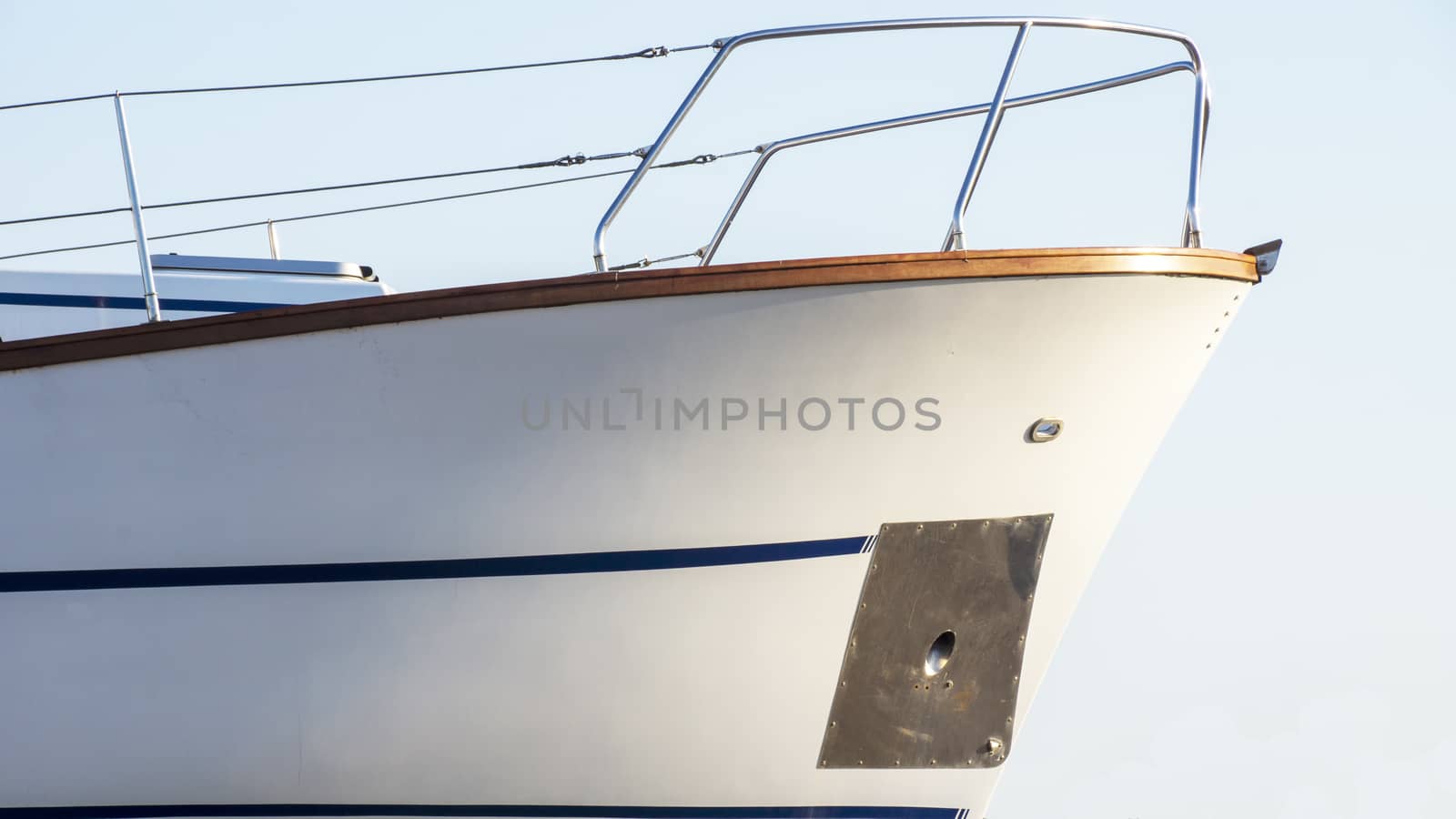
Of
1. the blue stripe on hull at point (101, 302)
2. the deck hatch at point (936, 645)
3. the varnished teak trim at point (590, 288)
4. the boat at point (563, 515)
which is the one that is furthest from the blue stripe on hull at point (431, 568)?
the blue stripe on hull at point (101, 302)

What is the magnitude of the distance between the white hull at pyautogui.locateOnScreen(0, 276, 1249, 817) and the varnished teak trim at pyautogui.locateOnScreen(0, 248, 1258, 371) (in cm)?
3

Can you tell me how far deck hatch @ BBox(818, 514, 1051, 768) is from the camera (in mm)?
3438

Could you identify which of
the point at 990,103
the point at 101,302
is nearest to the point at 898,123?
the point at 990,103

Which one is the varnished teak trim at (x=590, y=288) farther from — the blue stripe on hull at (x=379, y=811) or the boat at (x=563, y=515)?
the blue stripe on hull at (x=379, y=811)

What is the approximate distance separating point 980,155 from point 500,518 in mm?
1483

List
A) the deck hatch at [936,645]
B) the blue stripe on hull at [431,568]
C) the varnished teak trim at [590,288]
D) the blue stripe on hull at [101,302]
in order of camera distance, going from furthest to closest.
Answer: the blue stripe on hull at [101,302], the deck hatch at [936,645], the blue stripe on hull at [431,568], the varnished teak trim at [590,288]

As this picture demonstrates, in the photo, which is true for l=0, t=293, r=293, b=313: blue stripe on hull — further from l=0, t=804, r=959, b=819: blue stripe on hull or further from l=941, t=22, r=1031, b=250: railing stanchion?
l=941, t=22, r=1031, b=250: railing stanchion

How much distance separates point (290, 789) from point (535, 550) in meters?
0.89

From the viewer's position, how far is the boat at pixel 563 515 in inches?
128

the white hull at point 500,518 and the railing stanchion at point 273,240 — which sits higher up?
the railing stanchion at point 273,240

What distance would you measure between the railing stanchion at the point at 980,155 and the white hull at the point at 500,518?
174 mm

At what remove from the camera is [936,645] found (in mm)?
3516

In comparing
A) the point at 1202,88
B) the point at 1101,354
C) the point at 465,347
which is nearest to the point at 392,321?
the point at 465,347

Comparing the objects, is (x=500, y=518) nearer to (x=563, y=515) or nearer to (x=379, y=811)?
(x=563, y=515)
